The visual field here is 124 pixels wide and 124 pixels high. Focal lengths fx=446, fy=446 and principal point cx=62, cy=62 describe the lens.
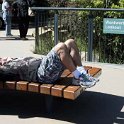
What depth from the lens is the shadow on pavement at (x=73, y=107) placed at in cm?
622

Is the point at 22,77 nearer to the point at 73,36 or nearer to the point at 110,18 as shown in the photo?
the point at 110,18

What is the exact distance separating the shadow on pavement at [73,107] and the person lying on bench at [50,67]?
477 millimetres

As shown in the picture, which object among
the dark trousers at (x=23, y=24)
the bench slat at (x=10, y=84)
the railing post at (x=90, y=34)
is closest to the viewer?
the bench slat at (x=10, y=84)

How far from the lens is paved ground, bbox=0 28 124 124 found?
241 inches

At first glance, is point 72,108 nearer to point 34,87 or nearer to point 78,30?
point 34,87

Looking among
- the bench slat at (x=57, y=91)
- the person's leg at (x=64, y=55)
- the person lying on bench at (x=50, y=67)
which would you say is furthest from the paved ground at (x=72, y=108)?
the person's leg at (x=64, y=55)

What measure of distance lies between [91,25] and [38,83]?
417 cm

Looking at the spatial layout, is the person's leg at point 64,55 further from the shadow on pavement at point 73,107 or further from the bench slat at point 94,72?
the shadow on pavement at point 73,107

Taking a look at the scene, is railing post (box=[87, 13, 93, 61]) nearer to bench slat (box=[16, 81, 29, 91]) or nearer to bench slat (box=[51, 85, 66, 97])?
bench slat (box=[16, 81, 29, 91])

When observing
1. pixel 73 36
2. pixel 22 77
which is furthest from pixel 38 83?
pixel 73 36

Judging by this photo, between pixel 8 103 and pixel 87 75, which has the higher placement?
pixel 87 75

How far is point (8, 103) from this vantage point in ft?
22.5

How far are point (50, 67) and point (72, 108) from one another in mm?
838

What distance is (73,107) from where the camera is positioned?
22.1 feet
